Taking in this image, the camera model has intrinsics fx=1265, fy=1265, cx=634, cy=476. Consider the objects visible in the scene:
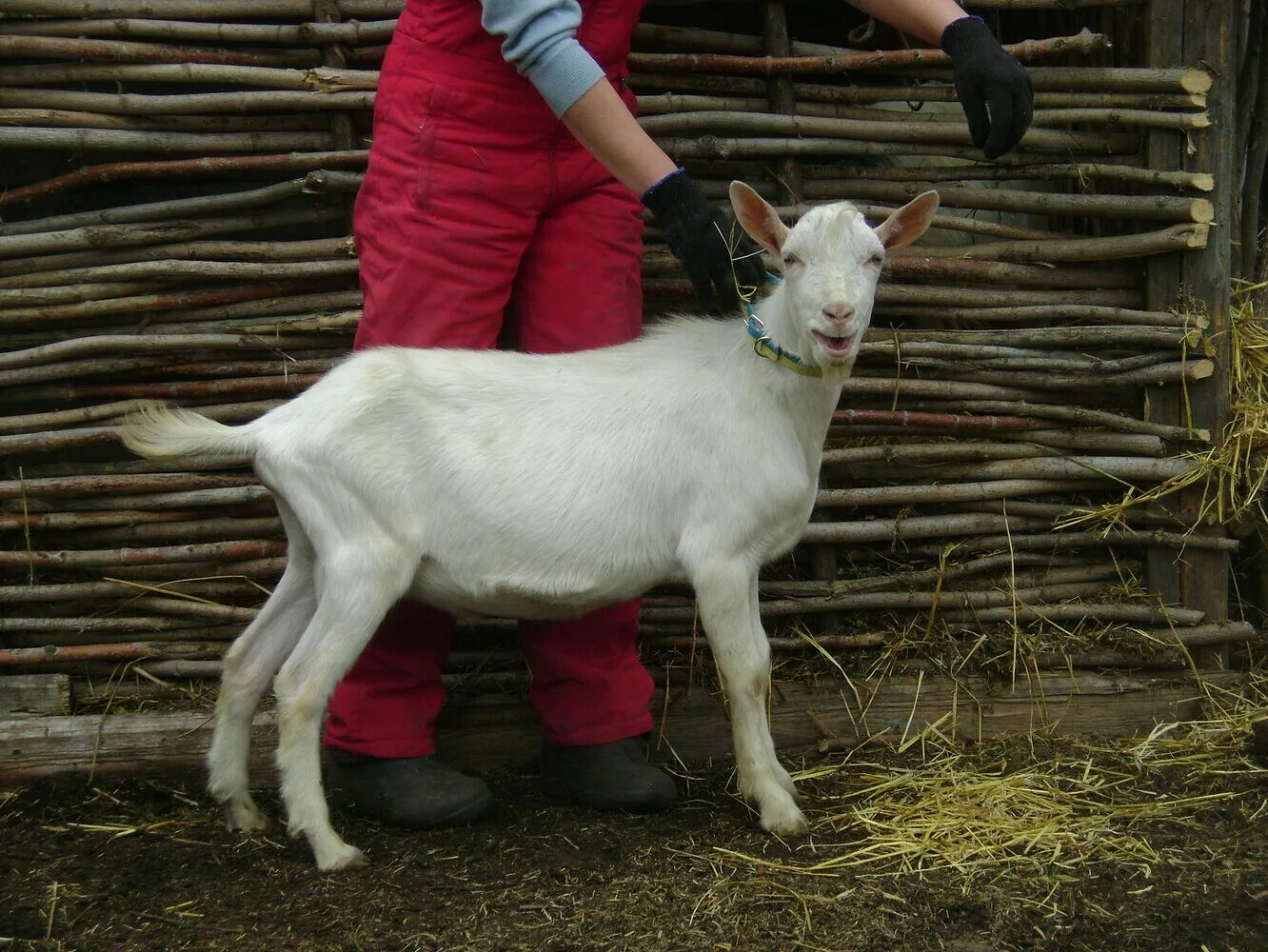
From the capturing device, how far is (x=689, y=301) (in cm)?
438

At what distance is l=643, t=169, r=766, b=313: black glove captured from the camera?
3309 millimetres

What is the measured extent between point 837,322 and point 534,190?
104 centimetres

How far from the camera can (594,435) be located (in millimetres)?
3502

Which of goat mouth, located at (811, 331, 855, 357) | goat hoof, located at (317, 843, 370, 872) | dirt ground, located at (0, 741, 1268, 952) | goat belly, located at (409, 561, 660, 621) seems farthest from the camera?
goat belly, located at (409, 561, 660, 621)

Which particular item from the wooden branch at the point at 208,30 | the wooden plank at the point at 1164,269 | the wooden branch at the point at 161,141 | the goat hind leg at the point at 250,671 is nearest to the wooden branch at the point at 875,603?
the wooden plank at the point at 1164,269

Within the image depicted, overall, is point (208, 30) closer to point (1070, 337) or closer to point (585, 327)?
point (585, 327)

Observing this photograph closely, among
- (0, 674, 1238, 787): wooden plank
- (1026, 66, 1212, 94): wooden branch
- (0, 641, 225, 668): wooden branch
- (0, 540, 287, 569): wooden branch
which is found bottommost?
(0, 674, 1238, 787): wooden plank

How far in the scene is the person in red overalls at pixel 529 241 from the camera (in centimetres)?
332

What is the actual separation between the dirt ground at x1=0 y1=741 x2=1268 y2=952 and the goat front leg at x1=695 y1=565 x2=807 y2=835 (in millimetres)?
94

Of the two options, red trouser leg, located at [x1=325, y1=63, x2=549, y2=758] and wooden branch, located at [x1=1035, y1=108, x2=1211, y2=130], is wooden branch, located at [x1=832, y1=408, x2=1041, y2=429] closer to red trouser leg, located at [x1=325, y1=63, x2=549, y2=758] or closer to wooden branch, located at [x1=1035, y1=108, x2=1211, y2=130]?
wooden branch, located at [x1=1035, y1=108, x2=1211, y2=130]

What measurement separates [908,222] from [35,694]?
3.26m

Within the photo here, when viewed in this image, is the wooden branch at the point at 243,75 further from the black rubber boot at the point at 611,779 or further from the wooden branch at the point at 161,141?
the black rubber boot at the point at 611,779

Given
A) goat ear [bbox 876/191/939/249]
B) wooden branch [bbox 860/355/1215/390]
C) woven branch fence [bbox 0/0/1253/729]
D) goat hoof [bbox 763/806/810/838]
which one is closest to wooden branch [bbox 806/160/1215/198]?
woven branch fence [bbox 0/0/1253/729]

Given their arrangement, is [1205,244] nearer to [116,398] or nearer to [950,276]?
[950,276]
